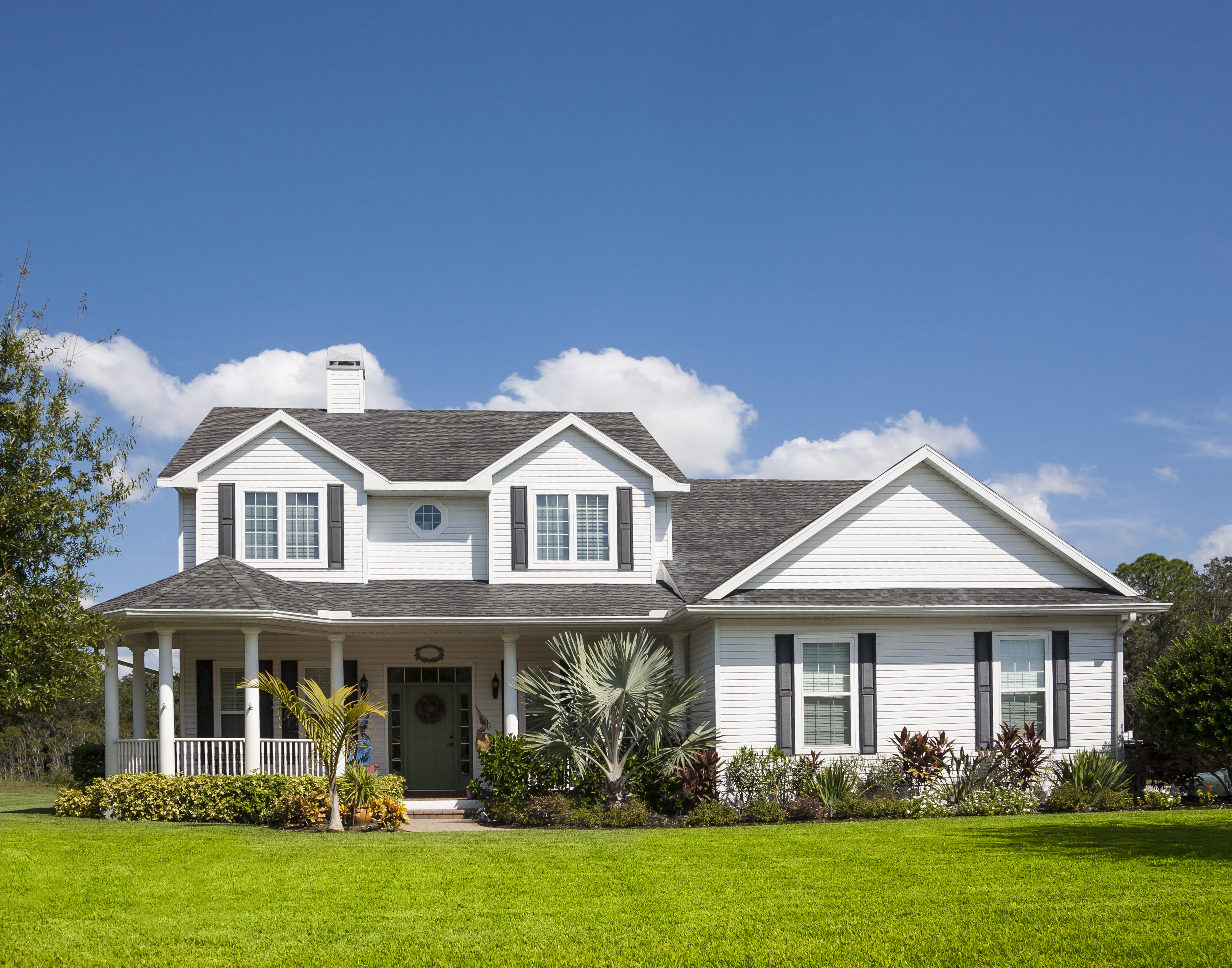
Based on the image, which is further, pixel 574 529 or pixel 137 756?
pixel 574 529

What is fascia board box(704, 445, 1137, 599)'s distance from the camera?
62.2 feet

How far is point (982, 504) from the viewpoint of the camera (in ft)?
63.7

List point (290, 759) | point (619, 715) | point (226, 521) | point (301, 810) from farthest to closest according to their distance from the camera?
1. point (226, 521)
2. point (290, 759)
3. point (619, 715)
4. point (301, 810)

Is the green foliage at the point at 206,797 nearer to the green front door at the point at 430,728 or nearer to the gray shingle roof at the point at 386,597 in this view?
the gray shingle roof at the point at 386,597

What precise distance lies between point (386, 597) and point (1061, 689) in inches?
441

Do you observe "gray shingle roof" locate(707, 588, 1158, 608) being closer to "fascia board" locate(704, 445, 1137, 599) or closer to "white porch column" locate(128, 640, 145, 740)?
"fascia board" locate(704, 445, 1137, 599)

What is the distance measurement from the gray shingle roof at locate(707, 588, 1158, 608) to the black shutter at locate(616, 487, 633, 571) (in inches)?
141

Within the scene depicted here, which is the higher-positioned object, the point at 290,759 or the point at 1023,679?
the point at 1023,679

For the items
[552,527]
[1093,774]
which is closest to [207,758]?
[552,527]

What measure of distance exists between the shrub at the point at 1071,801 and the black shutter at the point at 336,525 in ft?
40.9

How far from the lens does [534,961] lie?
27.4ft

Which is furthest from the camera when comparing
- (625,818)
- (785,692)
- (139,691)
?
(139,691)

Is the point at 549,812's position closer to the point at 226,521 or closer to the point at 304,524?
the point at 304,524

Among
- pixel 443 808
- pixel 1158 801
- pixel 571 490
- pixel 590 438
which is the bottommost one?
pixel 443 808
